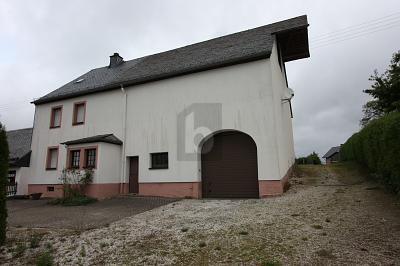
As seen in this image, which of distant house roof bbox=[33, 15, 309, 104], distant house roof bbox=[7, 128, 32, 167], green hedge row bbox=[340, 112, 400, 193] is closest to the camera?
green hedge row bbox=[340, 112, 400, 193]

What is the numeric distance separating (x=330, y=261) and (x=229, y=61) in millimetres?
9885

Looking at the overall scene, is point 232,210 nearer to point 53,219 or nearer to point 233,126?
point 233,126

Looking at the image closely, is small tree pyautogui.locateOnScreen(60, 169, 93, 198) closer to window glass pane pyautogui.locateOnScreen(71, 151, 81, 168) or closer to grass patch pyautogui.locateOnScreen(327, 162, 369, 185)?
window glass pane pyautogui.locateOnScreen(71, 151, 81, 168)

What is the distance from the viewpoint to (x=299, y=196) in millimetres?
10148

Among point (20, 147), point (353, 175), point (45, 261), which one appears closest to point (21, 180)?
point (20, 147)

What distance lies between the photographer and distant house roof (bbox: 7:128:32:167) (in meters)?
17.1

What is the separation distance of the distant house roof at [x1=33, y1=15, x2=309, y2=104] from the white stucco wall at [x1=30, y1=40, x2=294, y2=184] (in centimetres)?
38

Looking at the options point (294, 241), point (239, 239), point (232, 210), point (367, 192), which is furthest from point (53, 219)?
point (367, 192)

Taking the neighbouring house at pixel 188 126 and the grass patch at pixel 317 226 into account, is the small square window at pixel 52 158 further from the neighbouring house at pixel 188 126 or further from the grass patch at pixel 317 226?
the grass patch at pixel 317 226

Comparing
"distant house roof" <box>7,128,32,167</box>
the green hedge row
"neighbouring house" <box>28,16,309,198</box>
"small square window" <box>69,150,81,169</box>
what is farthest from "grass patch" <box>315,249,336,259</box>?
"distant house roof" <box>7,128,32,167</box>

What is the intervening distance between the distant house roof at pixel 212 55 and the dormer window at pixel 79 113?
0.69 metres

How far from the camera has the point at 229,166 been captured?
12.9m

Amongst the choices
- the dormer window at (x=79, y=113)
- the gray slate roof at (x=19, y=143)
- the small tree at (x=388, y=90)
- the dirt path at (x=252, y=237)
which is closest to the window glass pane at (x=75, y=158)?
the dormer window at (x=79, y=113)

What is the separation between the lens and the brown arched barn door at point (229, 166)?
12.4 meters
